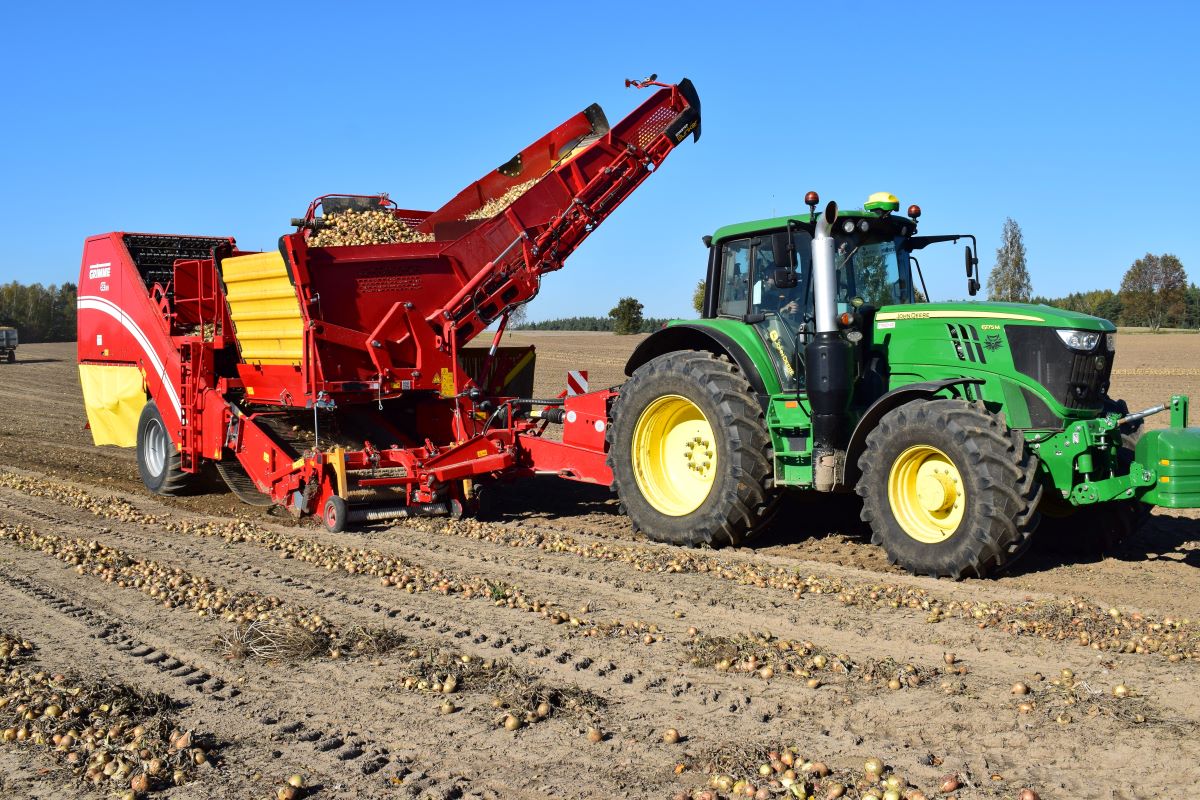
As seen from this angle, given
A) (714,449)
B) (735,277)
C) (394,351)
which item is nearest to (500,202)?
(394,351)

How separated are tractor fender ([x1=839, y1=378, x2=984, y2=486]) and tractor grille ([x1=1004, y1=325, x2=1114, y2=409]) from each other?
31 cm

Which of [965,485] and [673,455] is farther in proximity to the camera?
[673,455]

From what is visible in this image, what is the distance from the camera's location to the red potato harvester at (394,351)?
8906mm

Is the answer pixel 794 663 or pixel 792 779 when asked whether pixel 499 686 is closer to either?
pixel 794 663

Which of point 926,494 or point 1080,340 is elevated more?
point 1080,340

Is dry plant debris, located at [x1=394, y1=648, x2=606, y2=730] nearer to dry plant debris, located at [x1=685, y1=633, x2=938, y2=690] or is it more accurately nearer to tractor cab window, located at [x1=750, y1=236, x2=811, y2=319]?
dry plant debris, located at [x1=685, y1=633, x2=938, y2=690]

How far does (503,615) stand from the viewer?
587 centimetres

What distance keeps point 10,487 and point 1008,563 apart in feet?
31.7

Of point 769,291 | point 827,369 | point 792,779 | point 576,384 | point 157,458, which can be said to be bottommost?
point 792,779

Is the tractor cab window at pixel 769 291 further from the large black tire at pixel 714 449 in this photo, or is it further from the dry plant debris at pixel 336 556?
the dry plant debris at pixel 336 556

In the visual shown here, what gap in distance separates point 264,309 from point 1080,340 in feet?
21.5

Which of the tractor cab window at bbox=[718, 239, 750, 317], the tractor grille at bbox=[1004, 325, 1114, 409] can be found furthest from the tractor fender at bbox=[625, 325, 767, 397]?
the tractor grille at bbox=[1004, 325, 1114, 409]

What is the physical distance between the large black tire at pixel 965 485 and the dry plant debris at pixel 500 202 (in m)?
4.41

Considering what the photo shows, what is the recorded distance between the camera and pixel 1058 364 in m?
6.49
